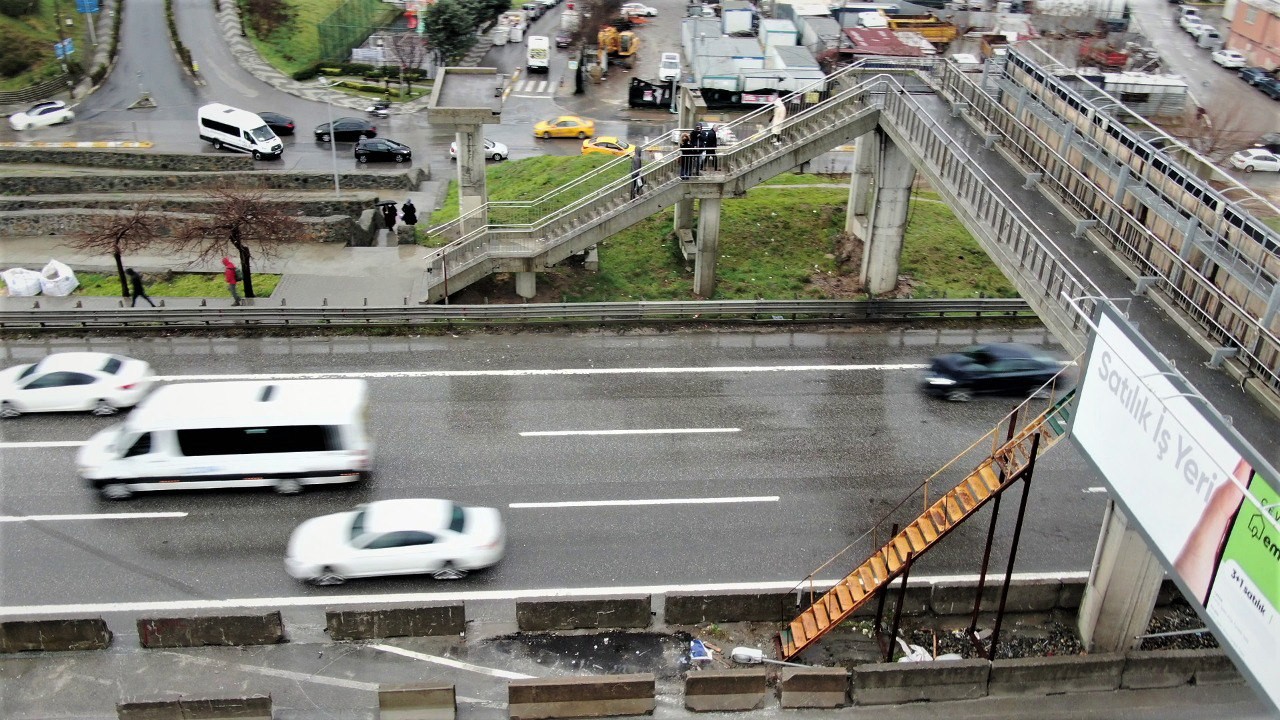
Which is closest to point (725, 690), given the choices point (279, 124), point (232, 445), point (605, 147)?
point (232, 445)

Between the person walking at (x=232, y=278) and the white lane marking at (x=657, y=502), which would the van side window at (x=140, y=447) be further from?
the person walking at (x=232, y=278)

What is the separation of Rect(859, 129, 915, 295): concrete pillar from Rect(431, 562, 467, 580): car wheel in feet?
55.7

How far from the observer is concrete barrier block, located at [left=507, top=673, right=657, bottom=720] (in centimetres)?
1630

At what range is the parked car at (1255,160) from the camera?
49469 millimetres

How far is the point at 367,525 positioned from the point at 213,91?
4241 centimetres

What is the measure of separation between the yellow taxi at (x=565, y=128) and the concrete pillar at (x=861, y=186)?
64.3 ft

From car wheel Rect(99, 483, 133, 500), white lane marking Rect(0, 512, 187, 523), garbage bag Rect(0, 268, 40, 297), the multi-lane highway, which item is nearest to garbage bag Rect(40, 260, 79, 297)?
garbage bag Rect(0, 268, 40, 297)

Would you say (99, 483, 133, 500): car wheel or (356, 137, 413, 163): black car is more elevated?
(356, 137, 413, 163): black car

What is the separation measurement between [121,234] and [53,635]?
14.3 metres

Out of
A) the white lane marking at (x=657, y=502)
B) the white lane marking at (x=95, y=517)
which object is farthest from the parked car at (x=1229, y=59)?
the white lane marking at (x=95, y=517)

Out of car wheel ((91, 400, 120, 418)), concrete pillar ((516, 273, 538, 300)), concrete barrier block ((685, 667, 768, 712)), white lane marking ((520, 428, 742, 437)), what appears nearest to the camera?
concrete barrier block ((685, 667, 768, 712))

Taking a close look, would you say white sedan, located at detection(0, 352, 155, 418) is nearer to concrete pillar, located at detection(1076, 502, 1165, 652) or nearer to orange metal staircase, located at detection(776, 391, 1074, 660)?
orange metal staircase, located at detection(776, 391, 1074, 660)

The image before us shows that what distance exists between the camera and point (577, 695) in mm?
16359

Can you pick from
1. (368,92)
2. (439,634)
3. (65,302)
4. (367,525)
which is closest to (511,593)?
(439,634)
